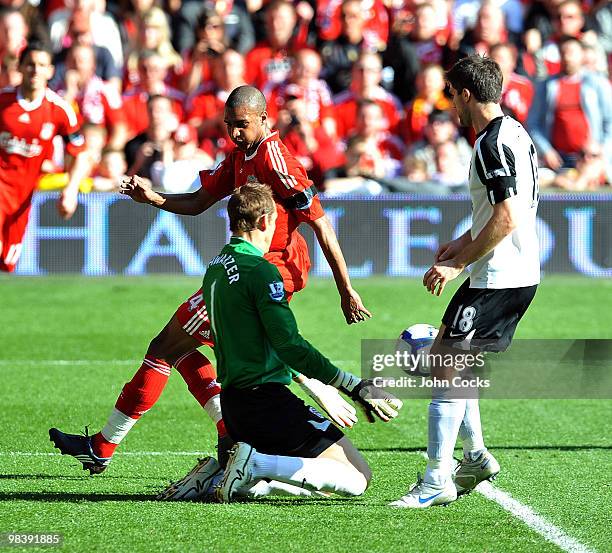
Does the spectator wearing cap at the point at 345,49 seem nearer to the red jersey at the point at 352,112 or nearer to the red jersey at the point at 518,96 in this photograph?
the red jersey at the point at 352,112

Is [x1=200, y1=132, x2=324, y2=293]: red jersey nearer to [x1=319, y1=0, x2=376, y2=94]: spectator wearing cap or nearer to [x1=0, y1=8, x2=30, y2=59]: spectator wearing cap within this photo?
[x1=319, y1=0, x2=376, y2=94]: spectator wearing cap

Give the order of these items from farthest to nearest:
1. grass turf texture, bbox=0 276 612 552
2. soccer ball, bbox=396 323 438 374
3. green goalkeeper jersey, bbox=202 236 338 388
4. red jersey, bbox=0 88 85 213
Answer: red jersey, bbox=0 88 85 213
soccer ball, bbox=396 323 438 374
green goalkeeper jersey, bbox=202 236 338 388
grass turf texture, bbox=0 276 612 552

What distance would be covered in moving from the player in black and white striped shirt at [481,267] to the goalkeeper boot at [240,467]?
0.76 metres

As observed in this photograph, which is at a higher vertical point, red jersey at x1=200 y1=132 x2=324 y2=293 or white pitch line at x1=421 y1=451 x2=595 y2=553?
red jersey at x1=200 y1=132 x2=324 y2=293

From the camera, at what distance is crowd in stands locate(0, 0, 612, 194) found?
50.9 feet

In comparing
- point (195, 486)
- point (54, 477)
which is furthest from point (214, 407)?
point (54, 477)

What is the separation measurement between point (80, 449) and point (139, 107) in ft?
33.9

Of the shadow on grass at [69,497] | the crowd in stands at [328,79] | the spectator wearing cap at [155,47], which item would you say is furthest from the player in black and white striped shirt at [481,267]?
the spectator wearing cap at [155,47]

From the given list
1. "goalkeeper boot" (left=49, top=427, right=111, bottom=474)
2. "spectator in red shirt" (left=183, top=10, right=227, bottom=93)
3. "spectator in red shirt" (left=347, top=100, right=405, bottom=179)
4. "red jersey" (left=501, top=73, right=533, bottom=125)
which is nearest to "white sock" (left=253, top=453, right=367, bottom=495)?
"goalkeeper boot" (left=49, top=427, right=111, bottom=474)

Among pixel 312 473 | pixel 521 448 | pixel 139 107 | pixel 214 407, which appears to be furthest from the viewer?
pixel 139 107

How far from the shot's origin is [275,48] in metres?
17.0

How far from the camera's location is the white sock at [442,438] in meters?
6.15

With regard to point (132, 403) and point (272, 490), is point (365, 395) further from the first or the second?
point (132, 403)

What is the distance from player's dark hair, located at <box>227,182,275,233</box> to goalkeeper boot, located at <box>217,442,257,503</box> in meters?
1.04
